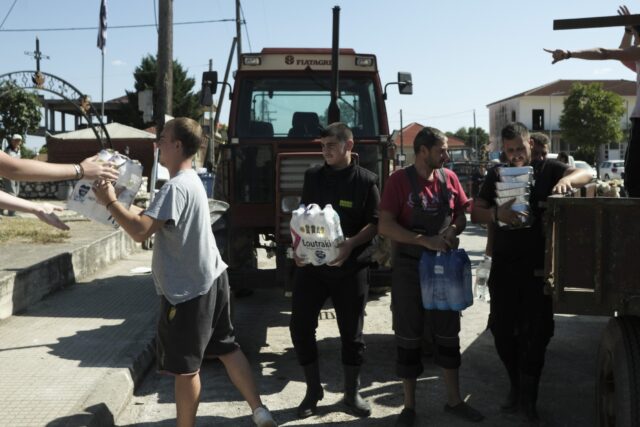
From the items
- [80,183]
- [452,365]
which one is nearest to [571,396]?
[452,365]

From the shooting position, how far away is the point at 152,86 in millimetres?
58062

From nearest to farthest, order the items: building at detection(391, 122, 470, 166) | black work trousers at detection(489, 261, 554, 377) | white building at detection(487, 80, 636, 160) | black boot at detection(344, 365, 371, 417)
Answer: black work trousers at detection(489, 261, 554, 377), black boot at detection(344, 365, 371, 417), building at detection(391, 122, 470, 166), white building at detection(487, 80, 636, 160)

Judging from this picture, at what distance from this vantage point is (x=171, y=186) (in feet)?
12.7

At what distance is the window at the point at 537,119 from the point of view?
9669 centimetres

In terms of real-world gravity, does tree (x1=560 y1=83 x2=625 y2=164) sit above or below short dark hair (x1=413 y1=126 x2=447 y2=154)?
above

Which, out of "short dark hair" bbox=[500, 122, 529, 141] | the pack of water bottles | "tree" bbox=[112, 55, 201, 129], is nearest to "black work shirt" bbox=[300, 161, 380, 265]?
the pack of water bottles

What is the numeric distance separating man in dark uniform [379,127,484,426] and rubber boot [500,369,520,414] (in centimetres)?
29

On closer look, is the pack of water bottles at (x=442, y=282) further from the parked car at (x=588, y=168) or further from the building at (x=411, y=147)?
the parked car at (x=588, y=168)

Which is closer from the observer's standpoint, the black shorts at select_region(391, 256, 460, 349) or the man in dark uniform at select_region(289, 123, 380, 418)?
the black shorts at select_region(391, 256, 460, 349)

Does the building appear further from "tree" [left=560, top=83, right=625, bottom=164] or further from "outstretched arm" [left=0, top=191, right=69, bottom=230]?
"tree" [left=560, top=83, right=625, bottom=164]

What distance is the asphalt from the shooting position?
186 inches

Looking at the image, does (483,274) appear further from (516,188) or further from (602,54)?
(602,54)

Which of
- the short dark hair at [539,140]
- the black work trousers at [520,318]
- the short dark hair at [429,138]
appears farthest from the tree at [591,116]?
the short dark hair at [429,138]

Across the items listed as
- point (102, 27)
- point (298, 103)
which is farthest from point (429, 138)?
point (102, 27)
